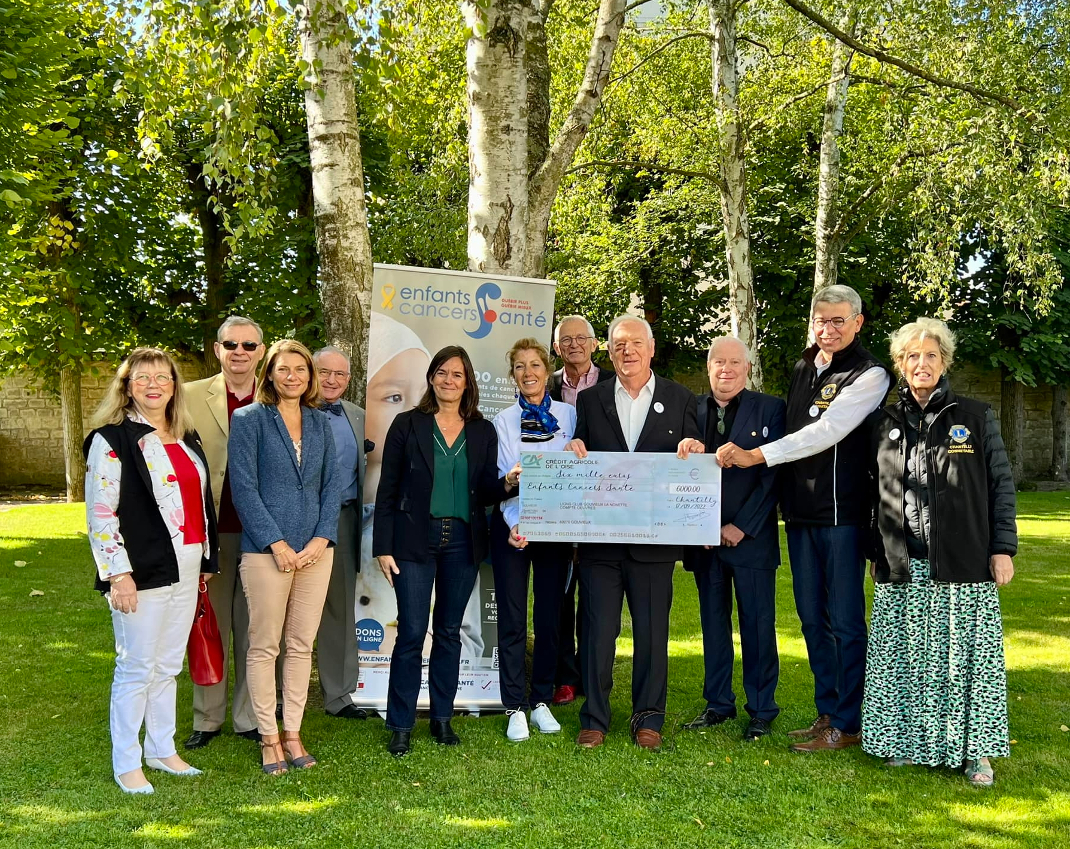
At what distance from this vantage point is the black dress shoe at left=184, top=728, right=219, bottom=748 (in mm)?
4648

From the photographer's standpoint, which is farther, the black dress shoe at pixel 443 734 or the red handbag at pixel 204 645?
the black dress shoe at pixel 443 734

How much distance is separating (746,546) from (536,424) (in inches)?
49.4

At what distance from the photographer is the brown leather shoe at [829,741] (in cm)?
454

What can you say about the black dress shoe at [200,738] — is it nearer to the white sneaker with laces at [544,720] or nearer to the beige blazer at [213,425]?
the beige blazer at [213,425]

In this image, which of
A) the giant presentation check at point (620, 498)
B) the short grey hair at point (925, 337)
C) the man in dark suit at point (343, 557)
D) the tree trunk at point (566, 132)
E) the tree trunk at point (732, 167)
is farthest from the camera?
the tree trunk at point (732, 167)

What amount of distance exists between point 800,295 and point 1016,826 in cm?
1624

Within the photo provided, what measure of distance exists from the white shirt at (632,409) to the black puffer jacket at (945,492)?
46.3 inches

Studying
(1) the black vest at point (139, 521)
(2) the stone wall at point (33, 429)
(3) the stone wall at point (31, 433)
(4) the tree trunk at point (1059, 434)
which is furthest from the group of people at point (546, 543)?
(4) the tree trunk at point (1059, 434)

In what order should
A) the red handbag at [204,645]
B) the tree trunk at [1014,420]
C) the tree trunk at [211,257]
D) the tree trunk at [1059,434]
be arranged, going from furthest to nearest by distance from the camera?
the tree trunk at [1059,434]
the tree trunk at [1014,420]
the tree trunk at [211,257]
the red handbag at [204,645]

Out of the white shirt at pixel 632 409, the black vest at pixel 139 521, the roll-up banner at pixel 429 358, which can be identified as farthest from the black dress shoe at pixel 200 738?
the white shirt at pixel 632 409

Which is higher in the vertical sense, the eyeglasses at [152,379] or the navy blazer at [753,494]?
the eyeglasses at [152,379]

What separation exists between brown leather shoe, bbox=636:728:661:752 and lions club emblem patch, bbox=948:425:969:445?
201 cm

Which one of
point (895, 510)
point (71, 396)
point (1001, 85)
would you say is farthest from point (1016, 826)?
point (71, 396)

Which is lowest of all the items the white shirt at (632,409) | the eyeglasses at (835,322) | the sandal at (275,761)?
the sandal at (275,761)
